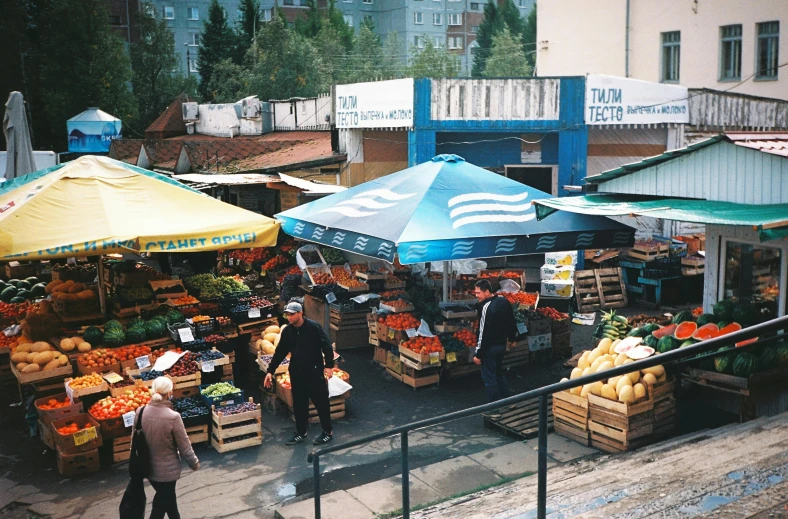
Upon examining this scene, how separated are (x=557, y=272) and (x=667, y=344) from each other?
23.3 ft

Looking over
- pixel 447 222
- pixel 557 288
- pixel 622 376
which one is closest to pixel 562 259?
pixel 557 288

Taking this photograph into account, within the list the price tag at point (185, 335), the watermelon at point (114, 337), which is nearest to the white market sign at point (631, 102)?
the price tag at point (185, 335)

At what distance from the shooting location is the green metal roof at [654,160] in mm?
9406

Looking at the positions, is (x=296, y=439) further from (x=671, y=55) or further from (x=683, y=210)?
(x=671, y=55)

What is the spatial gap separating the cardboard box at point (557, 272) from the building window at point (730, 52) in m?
16.2

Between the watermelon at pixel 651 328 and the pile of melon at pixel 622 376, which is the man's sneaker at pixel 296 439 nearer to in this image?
the pile of melon at pixel 622 376

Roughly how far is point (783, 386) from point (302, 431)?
5.56m

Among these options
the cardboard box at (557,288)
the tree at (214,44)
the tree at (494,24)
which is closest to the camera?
the cardboard box at (557,288)

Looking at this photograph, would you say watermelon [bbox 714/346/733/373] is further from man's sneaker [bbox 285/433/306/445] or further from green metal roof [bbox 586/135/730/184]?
man's sneaker [bbox 285/433/306/445]

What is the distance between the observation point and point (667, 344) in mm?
9000

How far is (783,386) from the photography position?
815 cm

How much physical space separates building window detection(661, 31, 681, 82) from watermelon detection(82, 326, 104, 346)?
26.4 m

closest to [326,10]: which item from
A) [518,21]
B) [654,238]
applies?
[518,21]

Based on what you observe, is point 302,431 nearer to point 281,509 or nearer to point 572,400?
point 281,509
